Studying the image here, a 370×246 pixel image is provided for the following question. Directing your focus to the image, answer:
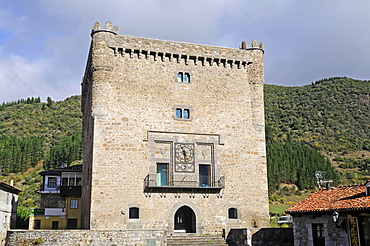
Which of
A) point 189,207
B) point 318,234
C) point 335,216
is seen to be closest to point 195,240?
point 189,207

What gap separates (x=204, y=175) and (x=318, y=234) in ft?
26.0

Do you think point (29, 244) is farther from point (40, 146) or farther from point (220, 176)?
point (40, 146)

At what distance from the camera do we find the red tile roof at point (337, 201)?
1756 centimetres

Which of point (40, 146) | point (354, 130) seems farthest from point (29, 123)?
point (354, 130)

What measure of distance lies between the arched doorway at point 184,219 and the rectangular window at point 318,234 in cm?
765

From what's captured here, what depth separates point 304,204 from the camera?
20922mm

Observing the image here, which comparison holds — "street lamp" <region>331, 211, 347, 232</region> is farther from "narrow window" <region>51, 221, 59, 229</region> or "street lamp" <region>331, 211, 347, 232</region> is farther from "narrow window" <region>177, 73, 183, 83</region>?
"narrow window" <region>51, 221, 59, 229</region>

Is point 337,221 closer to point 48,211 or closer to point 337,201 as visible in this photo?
point 337,201

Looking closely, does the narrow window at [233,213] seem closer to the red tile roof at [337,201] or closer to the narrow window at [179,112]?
the red tile roof at [337,201]

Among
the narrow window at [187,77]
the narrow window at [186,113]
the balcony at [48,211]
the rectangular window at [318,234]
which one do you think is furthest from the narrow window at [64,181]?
the rectangular window at [318,234]

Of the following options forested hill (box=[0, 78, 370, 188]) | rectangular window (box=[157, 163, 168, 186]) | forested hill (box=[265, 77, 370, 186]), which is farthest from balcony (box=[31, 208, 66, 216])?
forested hill (box=[265, 77, 370, 186])

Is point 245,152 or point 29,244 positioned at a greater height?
point 245,152

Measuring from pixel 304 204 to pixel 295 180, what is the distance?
144 feet

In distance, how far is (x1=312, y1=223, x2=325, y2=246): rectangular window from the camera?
63.2 feet
